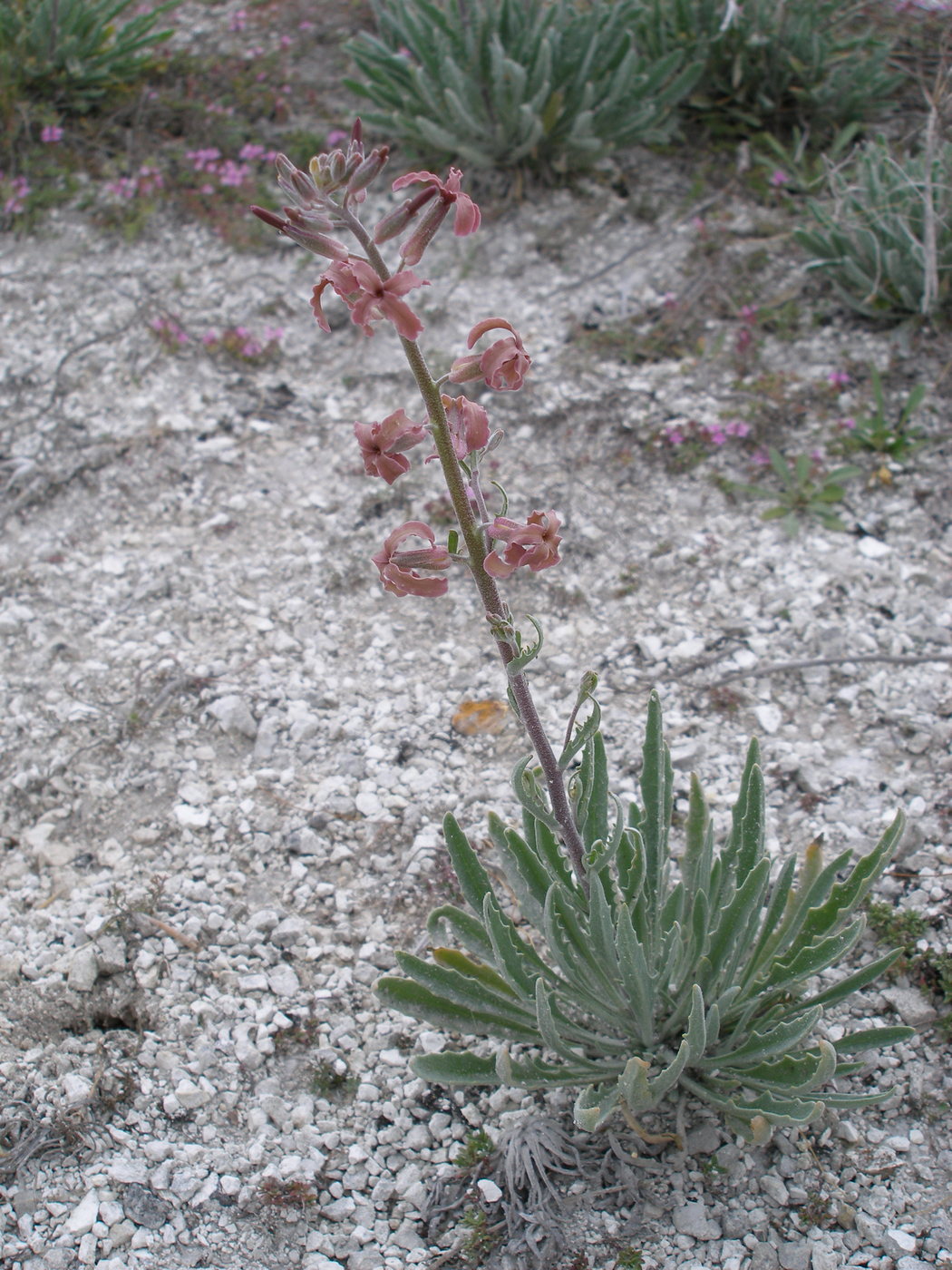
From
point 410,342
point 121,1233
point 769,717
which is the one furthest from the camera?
point 769,717

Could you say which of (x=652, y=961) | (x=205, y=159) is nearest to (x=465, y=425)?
(x=652, y=961)

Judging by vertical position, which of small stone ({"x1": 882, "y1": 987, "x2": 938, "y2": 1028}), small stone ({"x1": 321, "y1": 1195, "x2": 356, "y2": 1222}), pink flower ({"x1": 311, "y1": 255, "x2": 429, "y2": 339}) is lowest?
small stone ({"x1": 882, "y1": 987, "x2": 938, "y2": 1028})

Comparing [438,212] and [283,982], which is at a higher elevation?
[438,212]

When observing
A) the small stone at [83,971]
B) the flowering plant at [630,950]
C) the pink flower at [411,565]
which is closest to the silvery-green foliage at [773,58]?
the flowering plant at [630,950]

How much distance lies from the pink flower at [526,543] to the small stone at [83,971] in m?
1.90

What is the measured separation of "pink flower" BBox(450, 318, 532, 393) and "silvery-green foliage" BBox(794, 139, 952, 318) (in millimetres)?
3291

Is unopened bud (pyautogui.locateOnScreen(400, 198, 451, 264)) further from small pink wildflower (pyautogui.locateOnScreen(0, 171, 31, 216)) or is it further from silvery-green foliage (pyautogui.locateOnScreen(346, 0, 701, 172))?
small pink wildflower (pyautogui.locateOnScreen(0, 171, 31, 216))

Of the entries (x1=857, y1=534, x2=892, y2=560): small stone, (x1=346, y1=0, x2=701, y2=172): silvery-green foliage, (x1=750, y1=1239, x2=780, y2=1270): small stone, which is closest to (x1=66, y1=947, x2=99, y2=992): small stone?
(x1=750, y1=1239, x2=780, y2=1270): small stone

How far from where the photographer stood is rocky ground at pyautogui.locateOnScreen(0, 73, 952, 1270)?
2.52m

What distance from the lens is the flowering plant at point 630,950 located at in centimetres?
218

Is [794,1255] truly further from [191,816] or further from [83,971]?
[191,816]

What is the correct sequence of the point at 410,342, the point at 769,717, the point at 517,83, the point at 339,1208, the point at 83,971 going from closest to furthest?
1. the point at 410,342
2. the point at 339,1208
3. the point at 83,971
4. the point at 769,717
5. the point at 517,83

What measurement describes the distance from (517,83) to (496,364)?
3.87 metres

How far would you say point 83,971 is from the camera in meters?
2.94
